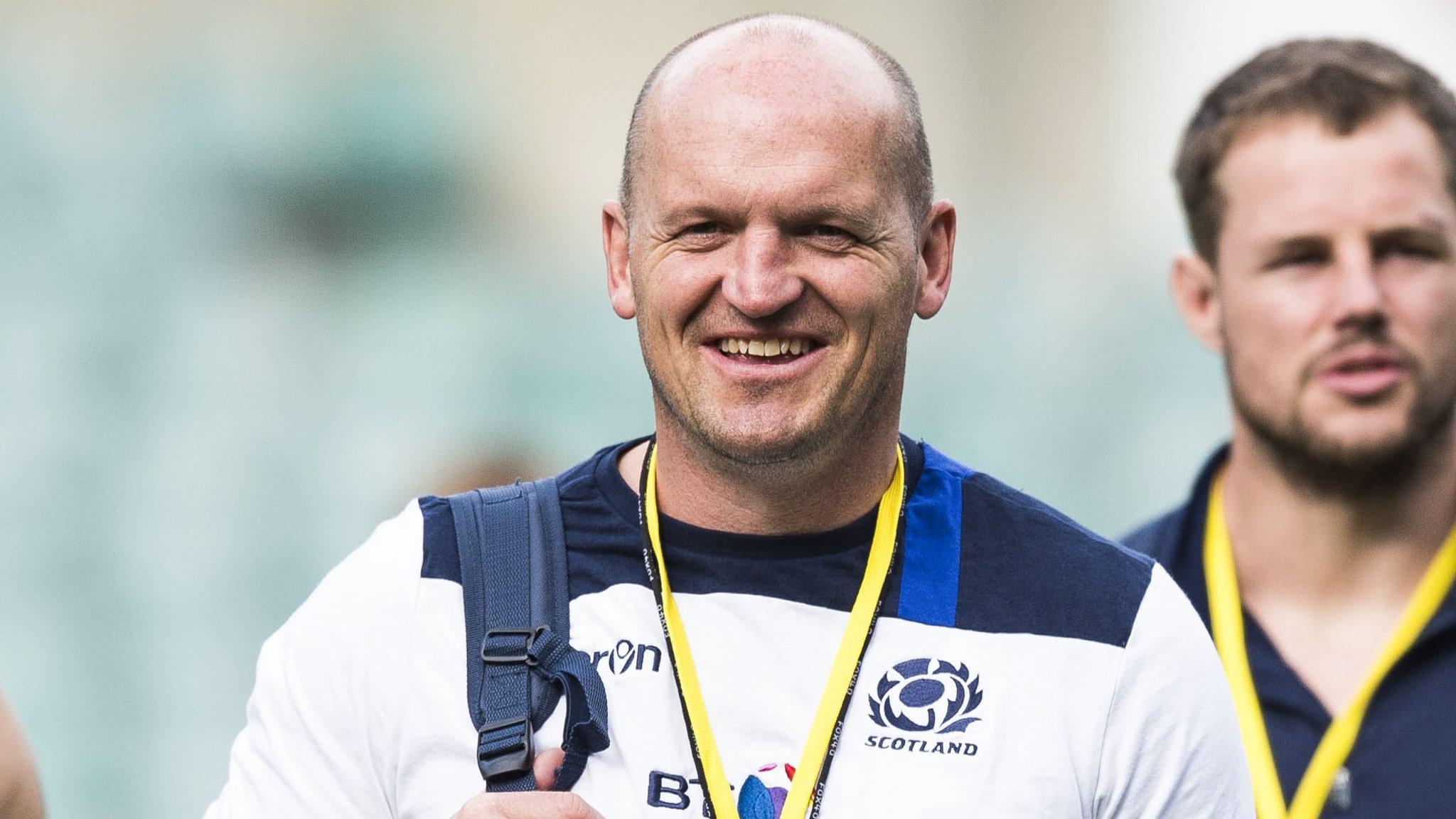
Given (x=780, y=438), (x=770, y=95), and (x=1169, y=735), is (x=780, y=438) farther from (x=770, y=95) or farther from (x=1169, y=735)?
(x=1169, y=735)

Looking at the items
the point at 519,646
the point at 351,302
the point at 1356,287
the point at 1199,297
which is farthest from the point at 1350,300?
the point at 351,302

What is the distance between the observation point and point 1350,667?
137 inches

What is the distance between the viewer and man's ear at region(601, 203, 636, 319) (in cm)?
261

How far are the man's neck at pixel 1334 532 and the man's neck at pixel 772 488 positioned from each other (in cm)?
135

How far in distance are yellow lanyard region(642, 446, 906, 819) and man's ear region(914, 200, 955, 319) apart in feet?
0.99

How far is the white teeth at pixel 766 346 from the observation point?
7.86ft

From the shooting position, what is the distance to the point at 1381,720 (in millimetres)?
3326

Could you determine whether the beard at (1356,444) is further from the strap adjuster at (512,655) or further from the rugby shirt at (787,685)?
the strap adjuster at (512,655)

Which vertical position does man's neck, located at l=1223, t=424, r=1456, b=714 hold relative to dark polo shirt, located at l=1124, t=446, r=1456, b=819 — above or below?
above

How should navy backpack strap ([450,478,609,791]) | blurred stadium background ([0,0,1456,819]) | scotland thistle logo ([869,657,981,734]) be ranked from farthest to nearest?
blurred stadium background ([0,0,1456,819]), scotland thistle logo ([869,657,981,734]), navy backpack strap ([450,478,609,791])

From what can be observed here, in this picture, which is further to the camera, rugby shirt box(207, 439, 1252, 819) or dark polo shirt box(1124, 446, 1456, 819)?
dark polo shirt box(1124, 446, 1456, 819)

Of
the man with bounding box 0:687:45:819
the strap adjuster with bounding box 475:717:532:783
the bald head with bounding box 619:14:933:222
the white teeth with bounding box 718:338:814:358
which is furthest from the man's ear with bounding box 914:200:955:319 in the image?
the man with bounding box 0:687:45:819

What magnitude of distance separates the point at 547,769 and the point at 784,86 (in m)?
0.95

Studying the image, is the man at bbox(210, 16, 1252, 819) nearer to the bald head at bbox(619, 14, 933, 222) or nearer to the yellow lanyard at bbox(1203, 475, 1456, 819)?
the bald head at bbox(619, 14, 933, 222)
